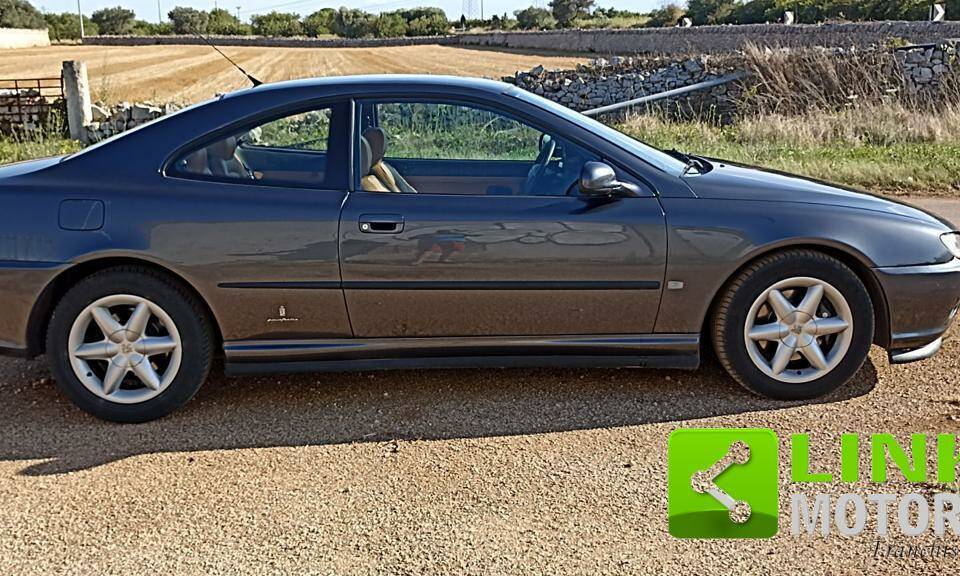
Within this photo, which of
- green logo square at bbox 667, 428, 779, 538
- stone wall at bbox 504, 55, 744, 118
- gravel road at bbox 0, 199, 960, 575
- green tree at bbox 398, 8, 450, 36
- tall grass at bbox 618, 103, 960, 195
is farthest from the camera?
green tree at bbox 398, 8, 450, 36

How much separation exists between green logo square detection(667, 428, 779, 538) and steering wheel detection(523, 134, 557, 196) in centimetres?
132

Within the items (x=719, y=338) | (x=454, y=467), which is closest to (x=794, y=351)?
(x=719, y=338)

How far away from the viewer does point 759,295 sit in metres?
4.42

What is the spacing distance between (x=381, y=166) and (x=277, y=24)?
9736 cm

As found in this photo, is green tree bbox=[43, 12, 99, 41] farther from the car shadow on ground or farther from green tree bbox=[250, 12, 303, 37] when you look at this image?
the car shadow on ground

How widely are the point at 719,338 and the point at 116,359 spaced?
279 cm

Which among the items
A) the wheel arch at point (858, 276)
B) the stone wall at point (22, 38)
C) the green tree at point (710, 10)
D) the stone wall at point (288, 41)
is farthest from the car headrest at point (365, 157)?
the stone wall at point (22, 38)

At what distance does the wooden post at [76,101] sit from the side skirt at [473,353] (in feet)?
43.6

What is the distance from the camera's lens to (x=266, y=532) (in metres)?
3.41

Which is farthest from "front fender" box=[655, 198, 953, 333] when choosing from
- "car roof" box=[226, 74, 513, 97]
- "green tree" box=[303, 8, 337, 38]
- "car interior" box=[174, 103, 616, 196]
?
"green tree" box=[303, 8, 337, 38]

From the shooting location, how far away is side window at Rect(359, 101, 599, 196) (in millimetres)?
4504

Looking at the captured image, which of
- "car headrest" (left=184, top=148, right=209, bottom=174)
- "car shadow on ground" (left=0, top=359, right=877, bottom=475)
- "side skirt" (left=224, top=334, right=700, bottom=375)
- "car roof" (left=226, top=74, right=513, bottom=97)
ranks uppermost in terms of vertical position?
"car roof" (left=226, top=74, right=513, bottom=97)

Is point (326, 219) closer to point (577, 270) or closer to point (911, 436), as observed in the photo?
point (577, 270)

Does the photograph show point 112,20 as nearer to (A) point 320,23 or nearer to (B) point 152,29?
(B) point 152,29
